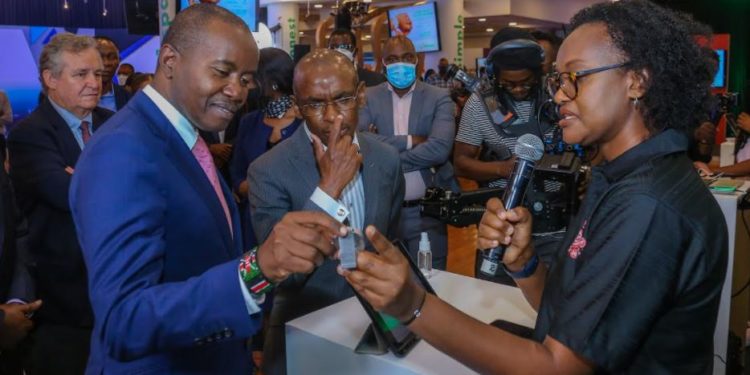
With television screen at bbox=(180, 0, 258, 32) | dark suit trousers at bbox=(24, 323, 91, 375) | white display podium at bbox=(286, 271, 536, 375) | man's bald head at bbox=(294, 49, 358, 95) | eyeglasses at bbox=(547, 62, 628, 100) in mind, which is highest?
television screen at bbox=(180, 0, 258, 32)

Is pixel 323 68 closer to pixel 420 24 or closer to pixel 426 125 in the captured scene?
pixel 426 125

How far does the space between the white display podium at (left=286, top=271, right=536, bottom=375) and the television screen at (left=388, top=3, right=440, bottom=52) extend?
377 inches

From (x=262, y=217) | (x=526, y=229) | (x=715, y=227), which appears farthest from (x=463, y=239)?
(x=715, y=227)

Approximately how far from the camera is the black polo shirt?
108 centimetres

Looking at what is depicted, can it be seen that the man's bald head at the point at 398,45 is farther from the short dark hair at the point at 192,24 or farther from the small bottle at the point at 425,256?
the short dark hair at the point at 192,24

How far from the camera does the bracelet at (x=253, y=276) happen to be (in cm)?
112

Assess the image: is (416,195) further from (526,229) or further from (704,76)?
(704,76)

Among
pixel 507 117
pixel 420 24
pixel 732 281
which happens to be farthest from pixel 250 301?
pixel 420 24

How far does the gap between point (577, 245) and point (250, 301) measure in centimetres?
66

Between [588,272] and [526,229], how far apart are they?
44cm

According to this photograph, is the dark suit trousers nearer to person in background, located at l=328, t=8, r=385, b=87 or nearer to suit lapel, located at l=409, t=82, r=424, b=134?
suit lapel, located at l=409, t=82, r=424, b=134

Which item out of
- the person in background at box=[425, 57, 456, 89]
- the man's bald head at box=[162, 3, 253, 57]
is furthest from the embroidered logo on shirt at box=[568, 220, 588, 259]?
the person in background at box=[425, 57, 456, 89]

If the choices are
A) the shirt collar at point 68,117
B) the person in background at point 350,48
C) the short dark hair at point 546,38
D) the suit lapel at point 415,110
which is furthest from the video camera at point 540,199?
the person in background at point 350,48

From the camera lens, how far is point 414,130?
3.49m
